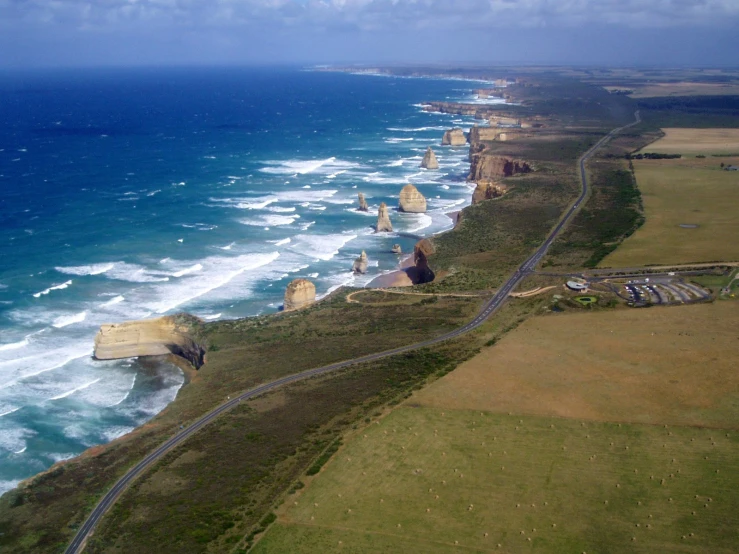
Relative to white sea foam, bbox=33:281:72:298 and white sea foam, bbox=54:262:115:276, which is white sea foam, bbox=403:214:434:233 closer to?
white sea foam, bbox=54:262:115:276

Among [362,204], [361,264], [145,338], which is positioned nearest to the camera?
[145,338]

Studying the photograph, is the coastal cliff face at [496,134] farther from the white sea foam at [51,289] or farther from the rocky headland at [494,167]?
the white sea foam at [51,289]

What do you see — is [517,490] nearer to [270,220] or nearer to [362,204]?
[270,220]

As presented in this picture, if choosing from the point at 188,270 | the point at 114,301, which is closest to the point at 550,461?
the point at 114,301

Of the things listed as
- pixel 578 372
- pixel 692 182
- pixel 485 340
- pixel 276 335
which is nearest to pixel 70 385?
pixel 276 335

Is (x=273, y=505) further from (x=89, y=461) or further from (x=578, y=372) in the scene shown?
(x=578, y=372)

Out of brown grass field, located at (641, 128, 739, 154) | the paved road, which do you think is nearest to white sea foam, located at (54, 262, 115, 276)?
the paved road
